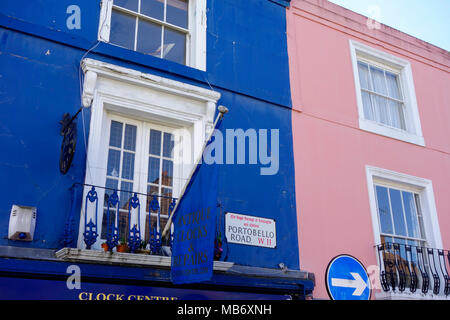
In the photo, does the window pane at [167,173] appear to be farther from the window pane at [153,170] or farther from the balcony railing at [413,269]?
the balcony railing at [413,269]

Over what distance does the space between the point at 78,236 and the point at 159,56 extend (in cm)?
324

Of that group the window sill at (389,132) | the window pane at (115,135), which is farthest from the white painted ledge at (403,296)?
the window pane at (115,135)

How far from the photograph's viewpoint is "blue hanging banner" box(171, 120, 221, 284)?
5262 millimetres

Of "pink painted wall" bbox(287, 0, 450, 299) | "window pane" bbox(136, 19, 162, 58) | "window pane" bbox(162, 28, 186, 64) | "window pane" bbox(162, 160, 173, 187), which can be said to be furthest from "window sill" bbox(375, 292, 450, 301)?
"window pane" bbox(136, 19, 162, 58)

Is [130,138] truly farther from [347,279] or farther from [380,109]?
[380,109]

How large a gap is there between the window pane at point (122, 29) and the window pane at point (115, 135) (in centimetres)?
132

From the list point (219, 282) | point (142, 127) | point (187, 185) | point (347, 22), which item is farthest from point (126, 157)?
point (347, 22)

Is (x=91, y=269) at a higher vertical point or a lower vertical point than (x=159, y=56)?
lower

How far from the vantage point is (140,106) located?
7289mm

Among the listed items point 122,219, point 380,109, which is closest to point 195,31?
point 122,219

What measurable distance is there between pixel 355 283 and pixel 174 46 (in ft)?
15.5

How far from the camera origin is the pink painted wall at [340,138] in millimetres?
8281

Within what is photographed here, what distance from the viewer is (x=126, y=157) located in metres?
7.20

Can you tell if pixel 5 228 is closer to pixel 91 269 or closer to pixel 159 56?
pixel 91 269
